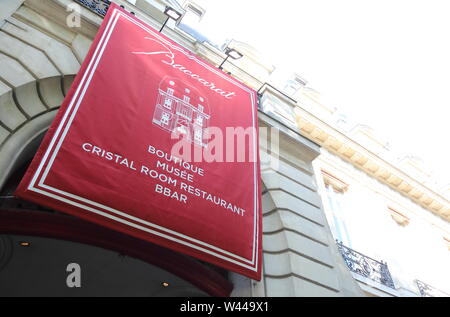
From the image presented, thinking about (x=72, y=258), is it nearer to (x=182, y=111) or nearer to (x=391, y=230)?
(x=182, y=111)

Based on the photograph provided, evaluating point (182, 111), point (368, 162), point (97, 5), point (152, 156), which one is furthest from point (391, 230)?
point (97, 5)

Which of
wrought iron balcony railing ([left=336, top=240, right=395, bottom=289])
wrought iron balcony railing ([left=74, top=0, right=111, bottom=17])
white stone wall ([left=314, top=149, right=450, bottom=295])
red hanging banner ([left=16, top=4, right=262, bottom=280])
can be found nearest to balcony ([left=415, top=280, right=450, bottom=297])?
white stone wall ([left=314, top=149, right=450, bottom=295])

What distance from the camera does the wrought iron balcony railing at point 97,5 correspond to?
5.94 m

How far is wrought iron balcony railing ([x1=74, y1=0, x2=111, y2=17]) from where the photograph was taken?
19.5ft

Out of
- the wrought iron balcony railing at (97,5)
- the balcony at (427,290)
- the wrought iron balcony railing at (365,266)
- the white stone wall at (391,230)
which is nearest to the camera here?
the wrought iron balcony railing at (97,5)

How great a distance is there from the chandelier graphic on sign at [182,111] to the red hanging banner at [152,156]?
0.07ft

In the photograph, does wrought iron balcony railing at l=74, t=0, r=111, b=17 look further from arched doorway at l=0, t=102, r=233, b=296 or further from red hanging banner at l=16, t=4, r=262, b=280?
arched doorway at l=0, t=102, r=233, b=296

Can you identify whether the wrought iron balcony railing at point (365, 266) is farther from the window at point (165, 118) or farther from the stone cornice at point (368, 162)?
the window at point (165, 118)

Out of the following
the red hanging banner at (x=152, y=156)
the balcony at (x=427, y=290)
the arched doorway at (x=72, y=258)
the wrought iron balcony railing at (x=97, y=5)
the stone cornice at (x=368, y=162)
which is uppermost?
the stone cornice at (x=368, y=162)

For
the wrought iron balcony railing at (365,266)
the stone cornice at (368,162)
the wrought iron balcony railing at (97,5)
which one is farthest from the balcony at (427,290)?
the wrought iron balcony railing at (97,5)

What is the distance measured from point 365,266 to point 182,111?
5.51 metres

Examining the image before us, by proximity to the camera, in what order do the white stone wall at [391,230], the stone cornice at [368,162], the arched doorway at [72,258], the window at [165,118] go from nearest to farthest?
the arched doorway at [72,258]
the window at [165,118]
the white stone wall at [391,230]
the stone cornice at [368,162]

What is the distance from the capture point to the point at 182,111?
504 centimetres
